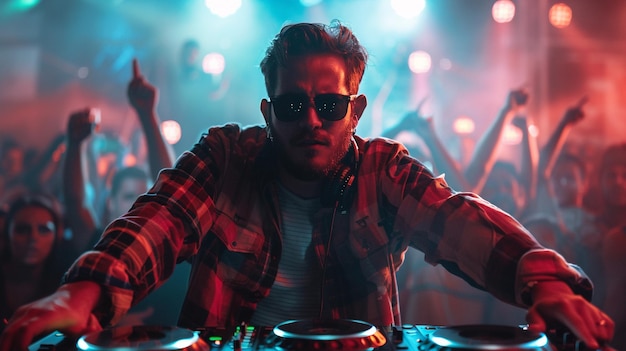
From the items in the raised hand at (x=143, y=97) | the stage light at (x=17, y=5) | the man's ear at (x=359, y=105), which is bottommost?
the man's ear at (x=359, y=105)

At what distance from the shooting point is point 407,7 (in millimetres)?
7352

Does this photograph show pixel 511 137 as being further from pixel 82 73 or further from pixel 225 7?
pixel 82 73

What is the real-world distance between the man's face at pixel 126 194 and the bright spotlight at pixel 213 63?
281 centimetres

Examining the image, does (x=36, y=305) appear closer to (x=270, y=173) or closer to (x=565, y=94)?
(x=270, y=173)

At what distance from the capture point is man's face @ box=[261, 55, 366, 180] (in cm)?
153

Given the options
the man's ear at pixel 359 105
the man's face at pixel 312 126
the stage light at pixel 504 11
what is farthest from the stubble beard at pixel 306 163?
the stage light at pixel 504 11

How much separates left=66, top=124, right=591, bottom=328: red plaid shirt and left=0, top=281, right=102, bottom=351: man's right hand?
0.64 ft

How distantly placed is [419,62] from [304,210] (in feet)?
20.5

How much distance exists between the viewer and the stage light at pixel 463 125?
761 centimetres

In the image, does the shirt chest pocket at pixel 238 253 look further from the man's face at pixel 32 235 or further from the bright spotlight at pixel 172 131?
the bright spotlight at pixel 172 131

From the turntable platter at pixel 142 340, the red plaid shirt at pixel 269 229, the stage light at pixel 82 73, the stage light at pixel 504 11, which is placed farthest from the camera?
the stage light at pixel 82 73

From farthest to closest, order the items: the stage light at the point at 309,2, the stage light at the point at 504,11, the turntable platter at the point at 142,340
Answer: the stage light at the point at 504,11
the stage light at the point at 309,2
the turntable platter at the point at 142,340

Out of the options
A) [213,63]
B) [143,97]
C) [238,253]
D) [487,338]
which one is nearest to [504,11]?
[213,63]

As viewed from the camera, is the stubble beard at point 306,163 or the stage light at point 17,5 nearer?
the stubble beard at point 306,163
